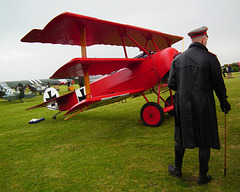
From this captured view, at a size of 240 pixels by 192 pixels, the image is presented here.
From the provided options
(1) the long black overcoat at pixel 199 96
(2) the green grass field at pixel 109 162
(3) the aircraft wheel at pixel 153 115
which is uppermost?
(1) the long black overcoat at pixel 199 96

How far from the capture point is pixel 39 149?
3879mm

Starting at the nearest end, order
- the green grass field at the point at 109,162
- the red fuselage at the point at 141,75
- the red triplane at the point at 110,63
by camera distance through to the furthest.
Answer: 1. the green grass field at the point at 109,162
2. the red triplane at the point at 110,63
3. the red fuselage at the point at 141,75

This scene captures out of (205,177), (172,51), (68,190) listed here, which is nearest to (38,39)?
(172,51)

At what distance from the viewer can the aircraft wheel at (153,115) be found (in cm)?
464

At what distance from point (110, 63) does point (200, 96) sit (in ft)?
10.5

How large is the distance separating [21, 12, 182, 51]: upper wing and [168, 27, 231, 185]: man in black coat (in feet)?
9.29

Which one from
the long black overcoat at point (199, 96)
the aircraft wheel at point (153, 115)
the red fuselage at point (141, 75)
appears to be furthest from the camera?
the red fuselage at point (141, 75)

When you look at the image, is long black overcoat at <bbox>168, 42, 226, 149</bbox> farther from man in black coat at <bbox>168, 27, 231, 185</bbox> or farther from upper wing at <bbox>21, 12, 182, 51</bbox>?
upper wing at <bbox>21, 12, 182, 51</bbox>

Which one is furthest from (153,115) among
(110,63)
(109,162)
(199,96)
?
(199,96)

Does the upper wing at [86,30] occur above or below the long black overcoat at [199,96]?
above

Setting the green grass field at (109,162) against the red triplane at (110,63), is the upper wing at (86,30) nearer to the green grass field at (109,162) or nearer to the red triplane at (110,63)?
the red triplane at (110,63)

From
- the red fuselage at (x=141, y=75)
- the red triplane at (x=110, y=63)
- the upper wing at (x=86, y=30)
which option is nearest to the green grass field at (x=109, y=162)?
the red triplane at (x=110, y=63)

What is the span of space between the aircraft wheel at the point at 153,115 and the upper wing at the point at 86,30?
7.43 feet

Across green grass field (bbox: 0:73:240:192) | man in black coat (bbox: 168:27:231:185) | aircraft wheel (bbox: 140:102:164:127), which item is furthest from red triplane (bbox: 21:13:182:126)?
man in black coat (bbox: 168:27:231:185)
